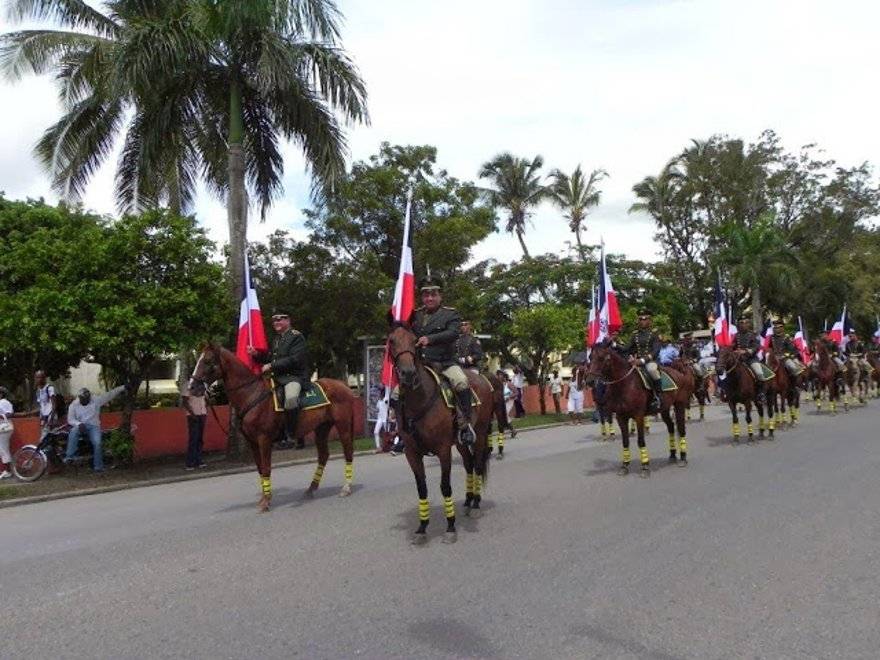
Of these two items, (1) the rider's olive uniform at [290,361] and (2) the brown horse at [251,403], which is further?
(1) the rider's olive uniform at [290,361]

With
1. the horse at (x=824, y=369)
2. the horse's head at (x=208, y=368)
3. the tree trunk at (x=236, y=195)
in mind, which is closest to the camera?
the horse's head at (x=208, y=368)

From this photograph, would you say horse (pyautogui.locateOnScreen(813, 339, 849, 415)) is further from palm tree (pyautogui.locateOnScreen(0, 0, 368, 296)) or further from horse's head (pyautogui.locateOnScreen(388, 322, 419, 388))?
horse's head (pyautogui.locateOnScreen(388, 322, 419, 388))

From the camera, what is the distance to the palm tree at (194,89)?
16.1 metres

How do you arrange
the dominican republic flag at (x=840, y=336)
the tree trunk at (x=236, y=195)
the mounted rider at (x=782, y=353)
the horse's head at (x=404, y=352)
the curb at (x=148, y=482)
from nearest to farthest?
the horse's head at (x=404, y=352), the curb at (x=148, y=482), the tree trunk at (x=236, y=195), the mounted rider at (x=782, y=353), the dominican republic flag at (x=840, y=336)

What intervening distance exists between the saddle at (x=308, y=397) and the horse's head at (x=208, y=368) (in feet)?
2.59

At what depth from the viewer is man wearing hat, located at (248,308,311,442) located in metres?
10.3

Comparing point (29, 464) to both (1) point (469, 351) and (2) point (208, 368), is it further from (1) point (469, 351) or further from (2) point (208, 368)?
(1) point (469, 351)

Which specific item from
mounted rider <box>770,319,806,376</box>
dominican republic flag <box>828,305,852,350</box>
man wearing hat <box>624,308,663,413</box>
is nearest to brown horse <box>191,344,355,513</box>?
man wearing hat <box>624,308,663,413</box>

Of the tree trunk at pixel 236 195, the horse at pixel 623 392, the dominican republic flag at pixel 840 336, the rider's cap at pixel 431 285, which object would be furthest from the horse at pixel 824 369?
the rider's cap at pixel 431 285

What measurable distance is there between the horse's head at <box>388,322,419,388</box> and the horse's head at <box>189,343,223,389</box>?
377 cm

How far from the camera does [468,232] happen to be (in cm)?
2600

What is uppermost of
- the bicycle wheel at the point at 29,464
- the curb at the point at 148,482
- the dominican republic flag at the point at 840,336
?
the dominican republic flag at the point at 840,336

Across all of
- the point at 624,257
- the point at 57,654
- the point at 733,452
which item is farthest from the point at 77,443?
the point at 624,257

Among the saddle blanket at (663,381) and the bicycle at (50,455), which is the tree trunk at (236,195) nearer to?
the bicycle at (50,455)
